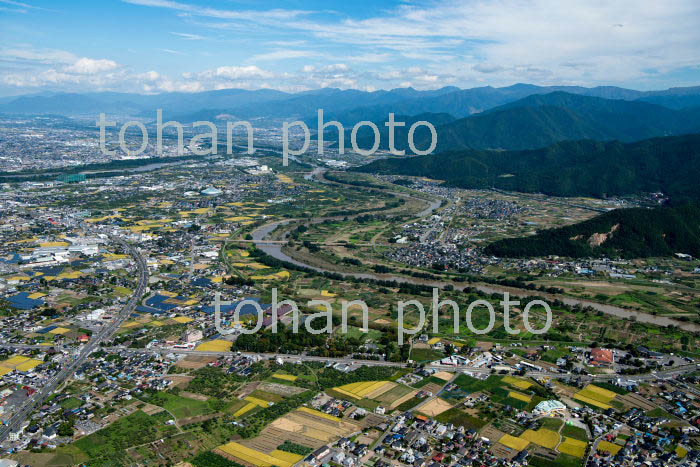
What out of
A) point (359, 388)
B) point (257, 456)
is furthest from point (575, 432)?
point (257, 456)

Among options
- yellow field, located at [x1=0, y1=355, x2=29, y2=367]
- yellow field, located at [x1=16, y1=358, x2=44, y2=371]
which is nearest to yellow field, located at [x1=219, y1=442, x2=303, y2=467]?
yellow field, located at [x1=16, y1=358, x2=44, y2=371]

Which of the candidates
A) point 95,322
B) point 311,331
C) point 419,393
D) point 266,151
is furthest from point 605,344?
point 266,151

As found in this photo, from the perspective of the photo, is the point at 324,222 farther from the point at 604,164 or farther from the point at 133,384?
the point at 604,164

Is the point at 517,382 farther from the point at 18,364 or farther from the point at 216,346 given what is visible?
the point at 18,364

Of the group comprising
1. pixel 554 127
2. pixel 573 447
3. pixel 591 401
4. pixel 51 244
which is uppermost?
pixel 554 127

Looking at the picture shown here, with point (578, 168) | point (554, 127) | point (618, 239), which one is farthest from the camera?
point (554, 127)

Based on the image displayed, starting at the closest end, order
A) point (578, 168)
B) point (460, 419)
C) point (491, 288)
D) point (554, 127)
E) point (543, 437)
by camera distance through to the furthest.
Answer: point (543, 437) → point (460, 419) → point (491, 288) → point (578, 168) → point (554, 127)
